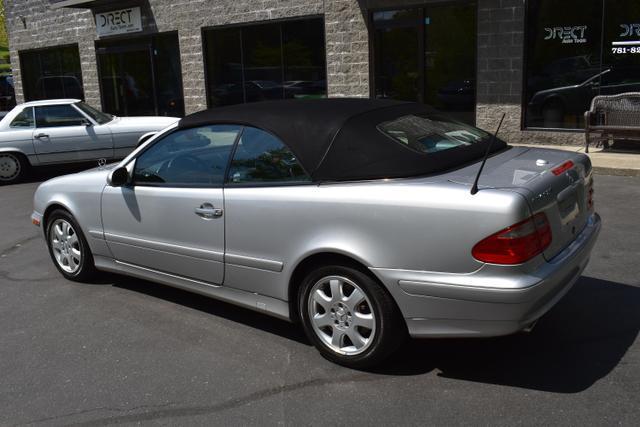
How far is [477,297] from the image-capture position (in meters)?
3.23

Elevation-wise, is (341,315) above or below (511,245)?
below

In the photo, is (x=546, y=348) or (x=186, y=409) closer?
(x=186, y=409)

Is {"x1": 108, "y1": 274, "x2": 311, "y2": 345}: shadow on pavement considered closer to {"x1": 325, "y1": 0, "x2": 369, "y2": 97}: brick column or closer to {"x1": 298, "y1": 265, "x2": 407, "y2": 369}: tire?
{"x1": 298, "y1": 265, "x2": 407, "y2": 369}: tire

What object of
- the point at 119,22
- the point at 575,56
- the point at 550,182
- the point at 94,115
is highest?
the point at 119,22

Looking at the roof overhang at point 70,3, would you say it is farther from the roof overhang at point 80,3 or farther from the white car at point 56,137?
the white car at point 56,137

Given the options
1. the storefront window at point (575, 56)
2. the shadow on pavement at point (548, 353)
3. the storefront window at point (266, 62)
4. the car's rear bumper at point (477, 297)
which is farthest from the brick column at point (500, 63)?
the car's rear bumper at point (477, 297)

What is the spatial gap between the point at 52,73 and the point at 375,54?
1334 cm

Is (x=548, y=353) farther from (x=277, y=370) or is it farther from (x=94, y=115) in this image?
(x=94, y=115)

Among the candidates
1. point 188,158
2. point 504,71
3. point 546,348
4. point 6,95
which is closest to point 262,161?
point 188,158

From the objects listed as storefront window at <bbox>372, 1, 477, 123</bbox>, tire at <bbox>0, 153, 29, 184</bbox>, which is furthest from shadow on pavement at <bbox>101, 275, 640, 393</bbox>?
tire at <bbox>0, 153, 29, 184</bbox>

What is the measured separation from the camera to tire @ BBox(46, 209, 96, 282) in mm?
5441

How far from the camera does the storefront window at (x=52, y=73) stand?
21.0m

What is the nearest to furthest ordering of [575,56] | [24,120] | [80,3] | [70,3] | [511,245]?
1. [511,245]
2. [575,56]
3. [24,120]
4. [80,3]
5. [70,3]

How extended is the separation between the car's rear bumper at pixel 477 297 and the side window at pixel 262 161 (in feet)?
2.91
